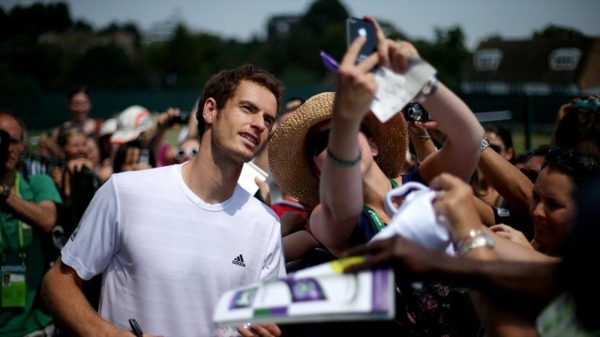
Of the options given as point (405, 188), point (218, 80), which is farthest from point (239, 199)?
point (405, 188)

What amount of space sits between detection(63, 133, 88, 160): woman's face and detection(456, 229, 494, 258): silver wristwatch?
17.5 feet

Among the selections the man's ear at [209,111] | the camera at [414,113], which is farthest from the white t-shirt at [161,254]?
the camera at [414,113]

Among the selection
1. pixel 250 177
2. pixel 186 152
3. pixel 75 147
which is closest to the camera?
pixel 250 177

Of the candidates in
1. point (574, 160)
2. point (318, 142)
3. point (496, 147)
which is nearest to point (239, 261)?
point (318, 142)

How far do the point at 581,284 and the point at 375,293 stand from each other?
0.51m

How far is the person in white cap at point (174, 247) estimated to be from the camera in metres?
2.75

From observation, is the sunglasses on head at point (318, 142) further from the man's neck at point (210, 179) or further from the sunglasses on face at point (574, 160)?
the sunglasses on face at point (574, 160)

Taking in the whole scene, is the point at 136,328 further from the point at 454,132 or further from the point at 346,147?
the point at 454,132

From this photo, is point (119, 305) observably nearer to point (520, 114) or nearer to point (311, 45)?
point (520, 114)

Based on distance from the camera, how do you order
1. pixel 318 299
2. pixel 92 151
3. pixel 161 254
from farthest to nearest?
pixel 92 151 < pixel 161 254 < pixel 318 299

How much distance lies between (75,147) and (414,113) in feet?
14.1

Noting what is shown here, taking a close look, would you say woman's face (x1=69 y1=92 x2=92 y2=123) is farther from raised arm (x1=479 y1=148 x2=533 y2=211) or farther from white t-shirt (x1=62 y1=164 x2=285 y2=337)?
raised arm (x1=479 y1=148 x2=533 y2=211)

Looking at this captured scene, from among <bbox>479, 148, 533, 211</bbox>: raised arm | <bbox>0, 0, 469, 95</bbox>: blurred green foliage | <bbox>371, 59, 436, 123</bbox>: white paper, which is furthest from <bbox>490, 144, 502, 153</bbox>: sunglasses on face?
<bbox>0, 0, 469, 95</bbox>: blurred green foliage

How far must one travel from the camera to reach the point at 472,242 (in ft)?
6.29
